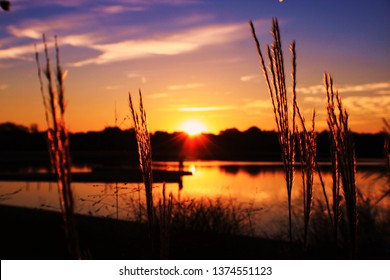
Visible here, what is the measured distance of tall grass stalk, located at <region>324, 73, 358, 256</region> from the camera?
218 centimetres

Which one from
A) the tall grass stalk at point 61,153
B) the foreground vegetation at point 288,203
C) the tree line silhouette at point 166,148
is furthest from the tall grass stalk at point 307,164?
the tree line silhouette at point 166,148

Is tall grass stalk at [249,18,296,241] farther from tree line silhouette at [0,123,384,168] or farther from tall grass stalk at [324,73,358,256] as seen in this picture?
tree line silhouette at [0,123,384,168]

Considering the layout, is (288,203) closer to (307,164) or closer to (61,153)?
(307,164)

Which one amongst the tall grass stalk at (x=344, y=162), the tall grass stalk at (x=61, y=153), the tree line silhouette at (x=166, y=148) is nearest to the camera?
the tall grass stalk at (x=61, y=153)

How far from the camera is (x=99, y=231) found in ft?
19.7

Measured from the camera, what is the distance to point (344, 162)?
7.25 ft

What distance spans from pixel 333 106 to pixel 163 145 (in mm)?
51618

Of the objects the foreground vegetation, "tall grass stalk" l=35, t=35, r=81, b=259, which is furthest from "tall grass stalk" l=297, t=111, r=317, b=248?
"tall grass stalk" l=35, t=35, r=81, b=259

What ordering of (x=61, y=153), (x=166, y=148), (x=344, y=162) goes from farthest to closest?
(x=166, y=148), (x=344, y=162), (x=61, y=153)

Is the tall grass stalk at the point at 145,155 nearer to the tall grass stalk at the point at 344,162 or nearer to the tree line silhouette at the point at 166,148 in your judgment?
the tall grass stalk at the point at 344,162

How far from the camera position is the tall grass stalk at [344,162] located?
2.18 m

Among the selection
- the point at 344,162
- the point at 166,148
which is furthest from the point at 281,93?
the point at 166,148

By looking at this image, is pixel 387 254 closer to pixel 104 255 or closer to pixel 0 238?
pixel 104 255
